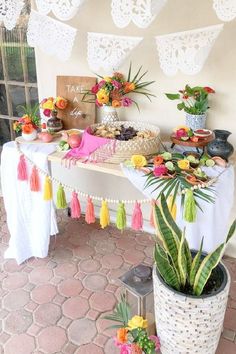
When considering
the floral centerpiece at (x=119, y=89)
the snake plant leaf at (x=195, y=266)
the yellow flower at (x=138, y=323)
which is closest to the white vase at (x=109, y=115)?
the floral centerpiece at (x=119, y=89)

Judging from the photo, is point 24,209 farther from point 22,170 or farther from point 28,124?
point 28,124

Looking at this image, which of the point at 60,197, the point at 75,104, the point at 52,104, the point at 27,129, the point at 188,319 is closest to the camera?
the point at 188,319

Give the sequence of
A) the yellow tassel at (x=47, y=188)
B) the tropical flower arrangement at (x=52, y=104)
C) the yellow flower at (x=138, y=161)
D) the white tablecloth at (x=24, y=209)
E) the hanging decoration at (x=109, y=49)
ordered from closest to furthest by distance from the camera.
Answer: the yellow flower at (x=138, y=161)
the hanging decoration at (x=109, y=49)
the yellow tassel at (x=47, y=188)
the white tablecloth at (x=24, y=209)
the tropical flower arrangement at (x=52, y=104)

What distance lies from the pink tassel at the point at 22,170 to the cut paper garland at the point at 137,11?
1012 mm

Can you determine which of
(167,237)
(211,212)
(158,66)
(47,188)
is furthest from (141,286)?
(158,66)

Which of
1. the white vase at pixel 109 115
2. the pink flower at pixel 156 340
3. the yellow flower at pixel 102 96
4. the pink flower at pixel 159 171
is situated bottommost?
the pink flower at pixel 156 340

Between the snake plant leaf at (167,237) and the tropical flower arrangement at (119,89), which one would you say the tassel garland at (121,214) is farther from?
the tropical flower arrangement at (119,89)

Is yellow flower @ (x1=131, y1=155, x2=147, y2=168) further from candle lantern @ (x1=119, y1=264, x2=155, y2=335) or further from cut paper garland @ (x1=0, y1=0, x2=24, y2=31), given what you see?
cut paper garland @ (x1=0, y1=0, x2=24, y2=31)

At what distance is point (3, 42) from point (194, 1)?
1650mm

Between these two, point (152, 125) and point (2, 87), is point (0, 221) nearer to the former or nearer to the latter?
point (2, 87)

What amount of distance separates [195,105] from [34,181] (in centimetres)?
110

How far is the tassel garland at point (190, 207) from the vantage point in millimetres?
1696

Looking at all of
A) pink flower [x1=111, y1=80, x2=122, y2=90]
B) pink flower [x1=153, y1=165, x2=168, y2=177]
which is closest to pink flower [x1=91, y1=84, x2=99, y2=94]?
pink flower [x1=111, y1=80, x2=122, y2=90]

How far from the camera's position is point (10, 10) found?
2002 mm
